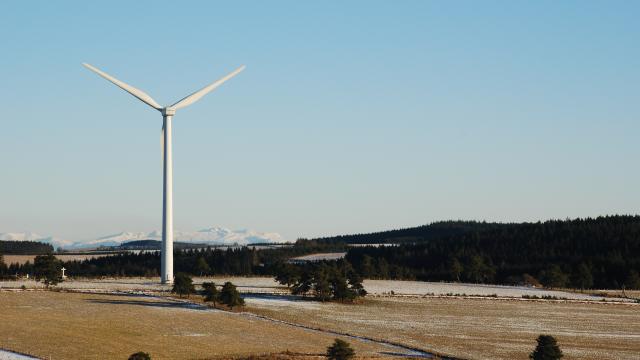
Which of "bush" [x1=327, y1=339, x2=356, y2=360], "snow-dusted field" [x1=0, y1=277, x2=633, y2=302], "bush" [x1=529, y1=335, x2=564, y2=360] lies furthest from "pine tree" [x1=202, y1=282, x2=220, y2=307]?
"bush" [x1=529, y1=335, x2=564, y2=360]

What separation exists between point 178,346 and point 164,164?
258 feet

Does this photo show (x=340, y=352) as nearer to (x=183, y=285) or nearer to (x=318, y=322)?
(x=318, y=322)

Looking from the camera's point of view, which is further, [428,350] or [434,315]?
[434,315]

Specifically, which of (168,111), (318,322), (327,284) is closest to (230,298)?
(318,322)

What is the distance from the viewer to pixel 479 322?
12006 cm

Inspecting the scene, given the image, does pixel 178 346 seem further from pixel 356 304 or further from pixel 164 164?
pixel 164 164

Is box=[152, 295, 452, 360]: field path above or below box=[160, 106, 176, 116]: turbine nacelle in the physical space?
below

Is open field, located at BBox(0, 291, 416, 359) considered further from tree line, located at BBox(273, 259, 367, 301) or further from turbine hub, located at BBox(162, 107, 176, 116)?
turbine hub, located at BBox(162, 107, 176, 116)

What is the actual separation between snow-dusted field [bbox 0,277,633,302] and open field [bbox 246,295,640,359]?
14182 millimetres

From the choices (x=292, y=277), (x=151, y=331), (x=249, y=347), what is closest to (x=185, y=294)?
(x=292, y=277)

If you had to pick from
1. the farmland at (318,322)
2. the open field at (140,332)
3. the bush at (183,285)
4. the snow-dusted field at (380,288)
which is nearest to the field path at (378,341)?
the farmland at (318,322)

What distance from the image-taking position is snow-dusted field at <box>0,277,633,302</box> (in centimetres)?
16112

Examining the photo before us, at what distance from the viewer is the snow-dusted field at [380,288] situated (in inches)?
6344

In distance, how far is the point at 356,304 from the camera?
466ft
